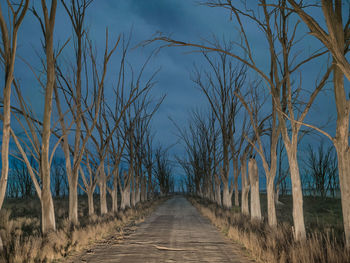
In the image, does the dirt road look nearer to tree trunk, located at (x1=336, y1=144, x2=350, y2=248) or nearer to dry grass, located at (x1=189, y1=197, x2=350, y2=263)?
dry grass, located at (x1=189, y1=197, x2=350, y2=263)

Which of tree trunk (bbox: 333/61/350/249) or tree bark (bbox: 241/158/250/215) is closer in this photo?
tree trunk (bbox: 333/61/350/249)

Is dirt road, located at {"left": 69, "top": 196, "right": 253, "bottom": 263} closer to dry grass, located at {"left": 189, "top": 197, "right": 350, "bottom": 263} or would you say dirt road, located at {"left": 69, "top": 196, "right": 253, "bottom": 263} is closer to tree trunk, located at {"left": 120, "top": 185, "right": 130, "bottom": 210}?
dry grass, located at {"left": 189, "top": 197, "right": 350, "bottom": 263}

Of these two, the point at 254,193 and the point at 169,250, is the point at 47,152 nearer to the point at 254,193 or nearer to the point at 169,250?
the point at 169,250

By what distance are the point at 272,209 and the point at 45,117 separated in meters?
6.38

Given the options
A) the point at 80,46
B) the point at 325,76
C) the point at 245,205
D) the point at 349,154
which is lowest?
the point at 245,205

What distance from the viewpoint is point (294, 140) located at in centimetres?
683

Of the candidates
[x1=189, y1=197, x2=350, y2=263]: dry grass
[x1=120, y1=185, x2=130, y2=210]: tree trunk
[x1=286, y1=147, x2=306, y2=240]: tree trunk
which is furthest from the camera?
[x1=120, y1=185, x2=130, y2=210]: tree trunk

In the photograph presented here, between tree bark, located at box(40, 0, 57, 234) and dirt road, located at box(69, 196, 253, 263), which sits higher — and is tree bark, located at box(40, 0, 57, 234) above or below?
above

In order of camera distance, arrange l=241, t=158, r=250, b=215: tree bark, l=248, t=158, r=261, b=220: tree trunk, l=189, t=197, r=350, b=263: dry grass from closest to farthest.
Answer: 1. l=189, t=197, r=350, b=263: dry grass
2. l=248, t=158, r=261, b=220: tree trunk
3. l=241, t=158, r=250, b=215: tree bark

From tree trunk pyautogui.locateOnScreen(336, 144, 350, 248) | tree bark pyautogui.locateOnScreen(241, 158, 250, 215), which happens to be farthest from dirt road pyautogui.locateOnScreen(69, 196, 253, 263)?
tree bark pyautogui.locateOnScreen(241, 158, 250, 215)

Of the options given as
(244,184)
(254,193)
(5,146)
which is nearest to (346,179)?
(5,146)

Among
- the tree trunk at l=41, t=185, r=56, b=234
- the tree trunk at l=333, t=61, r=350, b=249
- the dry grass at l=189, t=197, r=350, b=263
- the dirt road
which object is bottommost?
the dirt road

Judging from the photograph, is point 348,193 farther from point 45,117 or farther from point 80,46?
point 80,46

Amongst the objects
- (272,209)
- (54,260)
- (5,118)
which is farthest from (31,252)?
(272,209)
